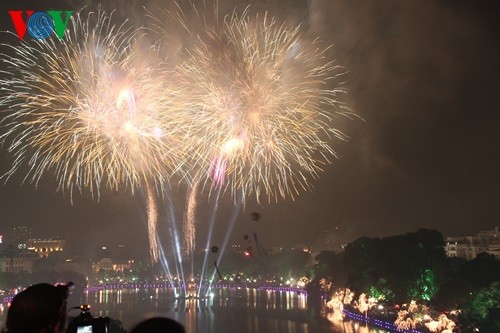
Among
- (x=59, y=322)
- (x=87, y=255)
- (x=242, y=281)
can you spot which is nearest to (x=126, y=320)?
(x=59, y=322)

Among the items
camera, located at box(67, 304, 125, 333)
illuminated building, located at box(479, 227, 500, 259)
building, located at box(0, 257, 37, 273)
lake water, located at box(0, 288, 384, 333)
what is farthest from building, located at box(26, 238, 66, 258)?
camera, located at box(67, 304, 125, 333)

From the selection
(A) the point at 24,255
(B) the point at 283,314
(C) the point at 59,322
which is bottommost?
(B) the point at 283,314

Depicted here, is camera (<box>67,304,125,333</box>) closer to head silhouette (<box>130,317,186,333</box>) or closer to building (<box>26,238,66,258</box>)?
head silhouette (<box>130,317,186,333</box>)

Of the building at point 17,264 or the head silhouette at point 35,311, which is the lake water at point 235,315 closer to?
the head silhouette at point 35,311

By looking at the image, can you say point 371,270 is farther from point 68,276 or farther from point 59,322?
point 68,276

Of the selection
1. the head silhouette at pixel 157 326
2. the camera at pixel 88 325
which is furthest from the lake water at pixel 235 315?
the head silhouette at pixel 157 326
